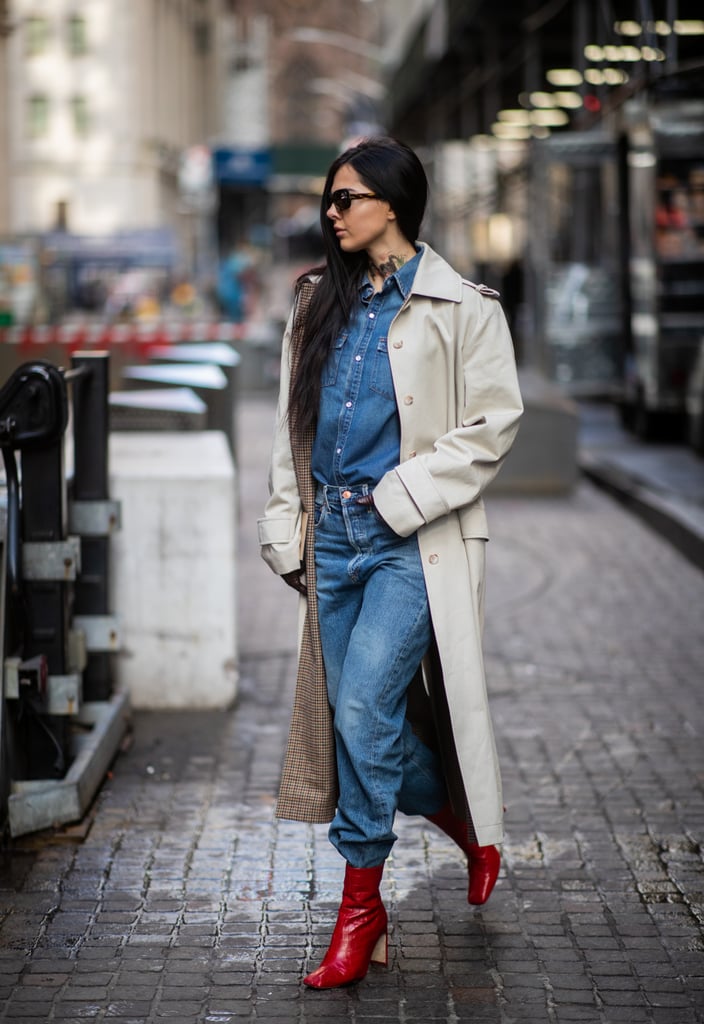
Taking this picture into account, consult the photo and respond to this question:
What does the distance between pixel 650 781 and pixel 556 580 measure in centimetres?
409

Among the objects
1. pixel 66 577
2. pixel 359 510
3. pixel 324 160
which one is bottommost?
pixel 66 577

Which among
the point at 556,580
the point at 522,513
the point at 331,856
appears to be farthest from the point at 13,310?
the point at 331,856

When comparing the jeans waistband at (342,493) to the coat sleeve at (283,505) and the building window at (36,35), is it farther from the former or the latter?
the building window at (36,35)

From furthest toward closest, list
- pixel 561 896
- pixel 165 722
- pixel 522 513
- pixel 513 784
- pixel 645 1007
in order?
1. pixel 522 513
2. pixel 165 722
3. pixel 513 784
4. pixel 561 896
5. pixel 645 1007

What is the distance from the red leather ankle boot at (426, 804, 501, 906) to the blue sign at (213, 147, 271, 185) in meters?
50.6

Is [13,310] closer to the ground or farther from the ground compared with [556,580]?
farther from the ground

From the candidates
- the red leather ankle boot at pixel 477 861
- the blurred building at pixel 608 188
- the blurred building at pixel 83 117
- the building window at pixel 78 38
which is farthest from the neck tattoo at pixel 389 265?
the building window at pixel 78 38

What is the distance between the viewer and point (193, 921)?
458 cm

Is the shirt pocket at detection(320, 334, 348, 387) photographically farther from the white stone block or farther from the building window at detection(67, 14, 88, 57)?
the building window at detection(67, 14, 88, 57)

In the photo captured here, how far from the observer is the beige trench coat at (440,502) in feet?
13.2

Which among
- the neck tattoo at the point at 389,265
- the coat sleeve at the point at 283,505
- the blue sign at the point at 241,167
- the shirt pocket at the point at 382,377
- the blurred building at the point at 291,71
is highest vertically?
the blurred building at the point at 291,71

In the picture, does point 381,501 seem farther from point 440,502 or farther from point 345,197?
point 345,197

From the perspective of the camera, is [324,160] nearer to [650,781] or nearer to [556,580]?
[556,580]

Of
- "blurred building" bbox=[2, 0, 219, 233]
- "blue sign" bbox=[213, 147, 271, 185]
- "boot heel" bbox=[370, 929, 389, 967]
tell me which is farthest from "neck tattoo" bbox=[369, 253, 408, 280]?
"blurred building" bbox=[2, 0, 219, 233]
